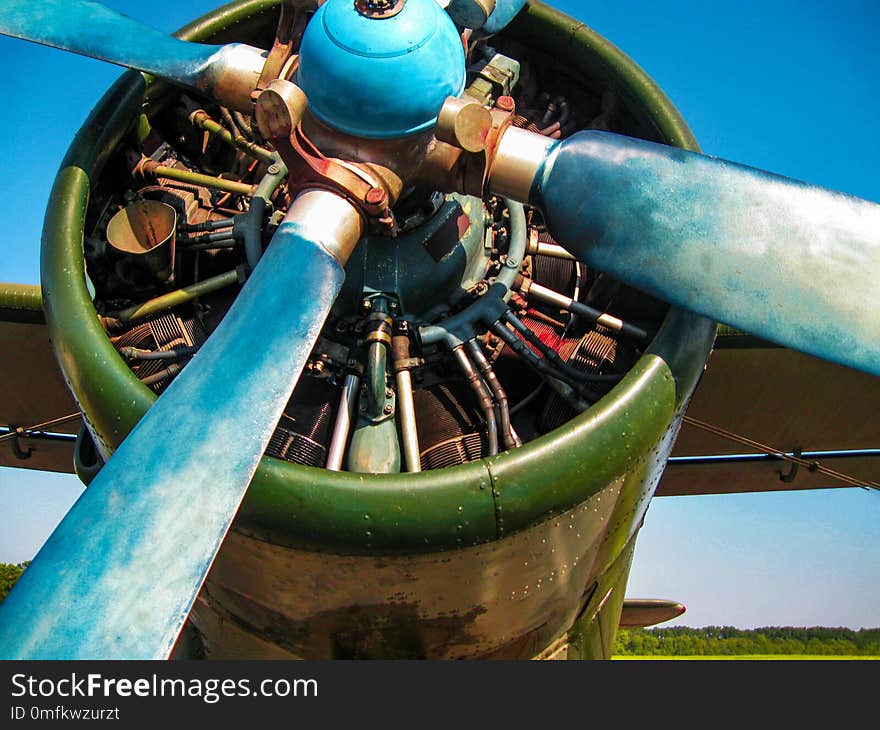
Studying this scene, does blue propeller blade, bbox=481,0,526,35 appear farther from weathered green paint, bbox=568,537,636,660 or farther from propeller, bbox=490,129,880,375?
weathered green paint, bbox=568,537,636,660

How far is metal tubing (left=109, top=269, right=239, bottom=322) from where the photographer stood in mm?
5371

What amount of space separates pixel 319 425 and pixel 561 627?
1.81 meters

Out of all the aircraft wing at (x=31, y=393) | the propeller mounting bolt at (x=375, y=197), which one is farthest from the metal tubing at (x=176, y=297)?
the aircraft wing at (x=31, y=393)

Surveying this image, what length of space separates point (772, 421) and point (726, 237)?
4.35 m

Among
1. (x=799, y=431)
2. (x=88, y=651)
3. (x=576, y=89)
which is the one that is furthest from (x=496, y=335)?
(x=799, y=431)

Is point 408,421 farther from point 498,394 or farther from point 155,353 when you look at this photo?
point 155,353

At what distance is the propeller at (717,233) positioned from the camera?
13.2 feet

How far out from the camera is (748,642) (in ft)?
83.6

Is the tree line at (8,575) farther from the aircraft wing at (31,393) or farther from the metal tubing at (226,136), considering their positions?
the metal tubing at (226,136)

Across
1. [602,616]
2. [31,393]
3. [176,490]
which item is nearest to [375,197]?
[176,490]

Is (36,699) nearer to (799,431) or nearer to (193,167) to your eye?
(193,167)

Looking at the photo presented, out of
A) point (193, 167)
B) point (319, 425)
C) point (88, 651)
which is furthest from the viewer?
point (193, 167)

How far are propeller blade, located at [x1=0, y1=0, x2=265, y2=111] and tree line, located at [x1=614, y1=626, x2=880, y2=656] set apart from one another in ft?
65.8

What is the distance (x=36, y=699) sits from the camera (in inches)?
134
